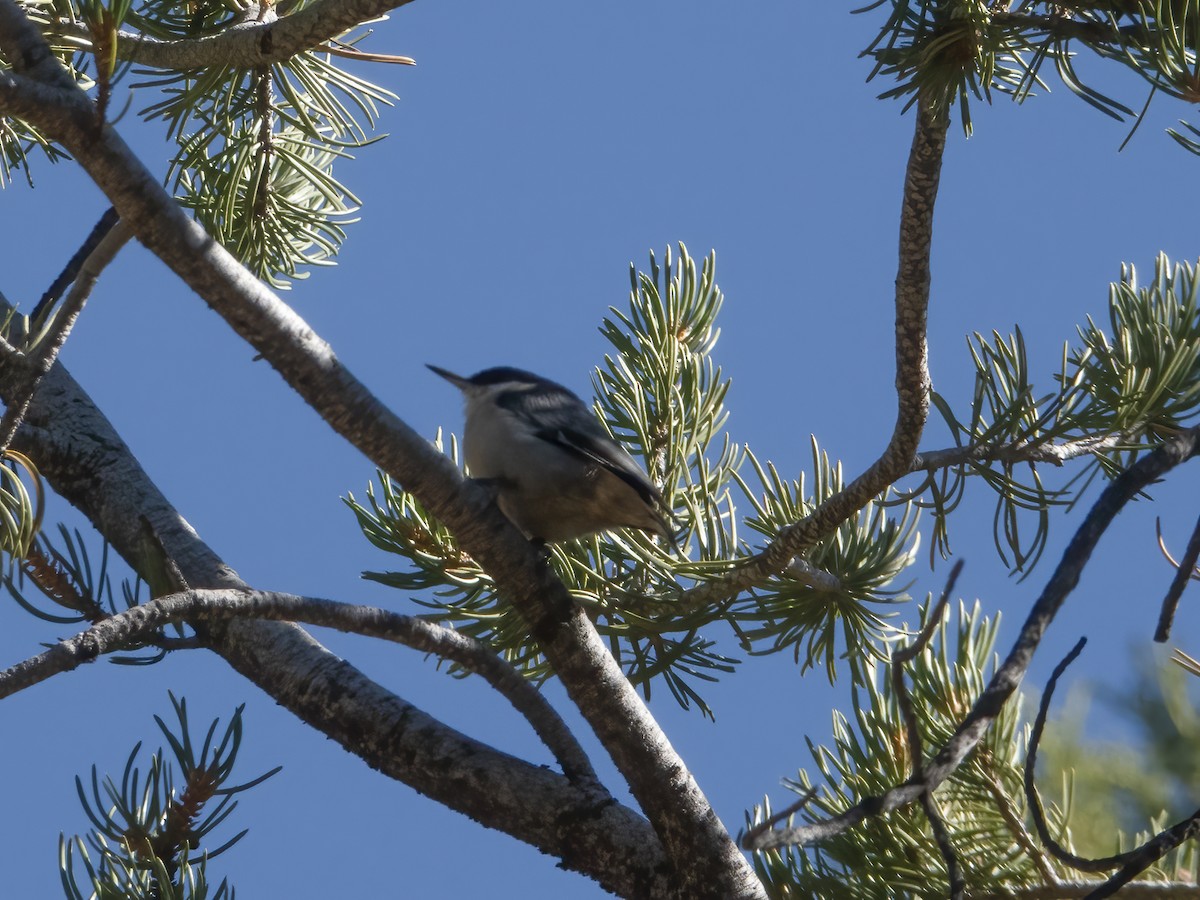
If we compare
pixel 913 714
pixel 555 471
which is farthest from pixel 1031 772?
pixel 555 471

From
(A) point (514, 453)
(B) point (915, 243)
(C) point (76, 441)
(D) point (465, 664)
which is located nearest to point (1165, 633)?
(B) point (915, 243)

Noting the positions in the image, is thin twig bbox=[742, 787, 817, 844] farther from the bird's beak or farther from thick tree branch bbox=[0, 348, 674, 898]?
the bird's beak

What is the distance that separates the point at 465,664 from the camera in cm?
Answer: 212

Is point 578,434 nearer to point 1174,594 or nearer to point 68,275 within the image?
point 68,275

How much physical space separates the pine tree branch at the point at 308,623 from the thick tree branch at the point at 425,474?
0.09 meters

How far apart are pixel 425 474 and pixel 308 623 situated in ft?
0.99

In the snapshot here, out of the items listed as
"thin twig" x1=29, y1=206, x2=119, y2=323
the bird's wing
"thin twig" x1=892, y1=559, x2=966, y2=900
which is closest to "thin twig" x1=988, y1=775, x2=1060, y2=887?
"thin twig" x1=892, y1=559, x2=966, y2=900

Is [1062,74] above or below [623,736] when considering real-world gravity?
above

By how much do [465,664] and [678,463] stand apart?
1065mm

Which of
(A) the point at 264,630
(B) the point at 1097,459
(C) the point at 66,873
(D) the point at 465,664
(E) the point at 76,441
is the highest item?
(E) the point at 76,441

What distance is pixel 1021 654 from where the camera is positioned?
1649 mm

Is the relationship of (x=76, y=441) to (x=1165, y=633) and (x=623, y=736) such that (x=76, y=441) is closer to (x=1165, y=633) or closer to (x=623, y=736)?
(x=623, y=736)

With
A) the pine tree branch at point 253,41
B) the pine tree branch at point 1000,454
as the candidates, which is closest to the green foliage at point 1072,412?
the pine tree branch at point 1000,454

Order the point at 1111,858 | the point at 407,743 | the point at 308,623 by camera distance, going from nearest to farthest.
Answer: the point at 1111,858
the point at 308,623
the point at 407,743
